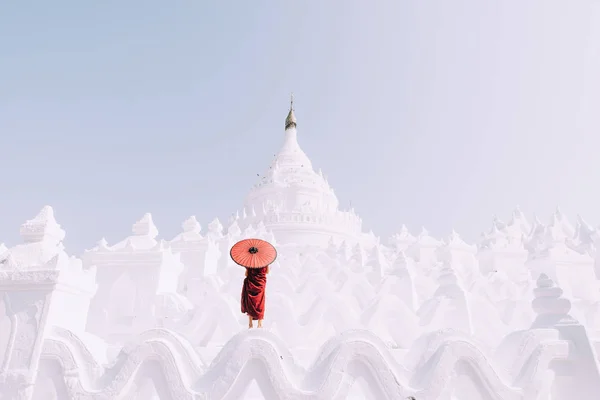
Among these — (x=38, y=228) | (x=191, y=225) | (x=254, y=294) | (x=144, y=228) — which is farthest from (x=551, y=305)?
(x=191, y=225)

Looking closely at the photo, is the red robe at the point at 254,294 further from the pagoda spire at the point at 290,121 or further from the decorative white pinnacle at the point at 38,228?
the pagoda spire at the point at 290,121

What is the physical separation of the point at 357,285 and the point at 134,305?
858cm

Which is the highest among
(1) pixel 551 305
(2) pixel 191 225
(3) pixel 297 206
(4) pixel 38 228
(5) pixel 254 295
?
(3) pixel 297 206

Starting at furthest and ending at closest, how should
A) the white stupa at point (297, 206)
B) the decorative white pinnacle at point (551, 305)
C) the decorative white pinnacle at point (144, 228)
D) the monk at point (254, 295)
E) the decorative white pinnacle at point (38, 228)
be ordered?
the white stupa at point (297, 206)
the decorative white pinnacle at point (144, 228)
the monk at point (254, 295)
the decorative white pinnacle at point (551, 305)
the decorative white pinnacle at point (38, 228)

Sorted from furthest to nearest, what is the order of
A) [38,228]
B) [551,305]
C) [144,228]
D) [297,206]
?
1. [297,206]
2. [144,228]
3. [551,305]
4. [38,228]

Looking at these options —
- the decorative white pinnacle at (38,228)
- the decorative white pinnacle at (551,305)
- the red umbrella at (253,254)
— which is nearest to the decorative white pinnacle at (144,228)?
the red umbrella at (253,254)

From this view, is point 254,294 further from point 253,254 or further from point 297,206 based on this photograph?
point 297,206

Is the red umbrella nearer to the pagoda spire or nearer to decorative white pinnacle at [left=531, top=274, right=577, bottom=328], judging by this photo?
decorative white pinnacle at [left=531, top=274, right=577, bottom=328]

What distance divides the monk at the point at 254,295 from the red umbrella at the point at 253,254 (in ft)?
0.61


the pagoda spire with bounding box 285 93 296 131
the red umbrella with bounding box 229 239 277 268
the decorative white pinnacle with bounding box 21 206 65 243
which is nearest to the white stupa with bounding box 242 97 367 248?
the pagoda spire with bounding box 285 93 296 131

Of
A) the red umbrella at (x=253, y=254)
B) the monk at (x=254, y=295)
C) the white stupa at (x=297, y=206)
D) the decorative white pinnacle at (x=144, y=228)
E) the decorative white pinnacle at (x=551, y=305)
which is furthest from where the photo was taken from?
the white stupa at (x=297, y=206)

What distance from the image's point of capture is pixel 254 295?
7.00 metres

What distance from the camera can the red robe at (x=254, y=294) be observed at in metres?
6.99

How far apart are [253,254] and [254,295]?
2.35ft
